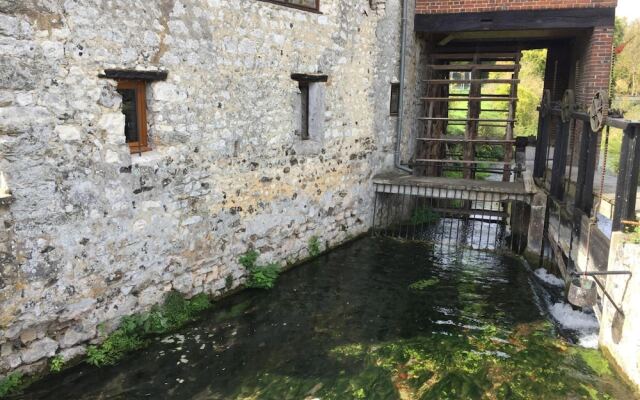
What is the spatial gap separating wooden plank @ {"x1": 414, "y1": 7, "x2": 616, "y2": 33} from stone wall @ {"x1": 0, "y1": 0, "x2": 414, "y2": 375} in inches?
95.8

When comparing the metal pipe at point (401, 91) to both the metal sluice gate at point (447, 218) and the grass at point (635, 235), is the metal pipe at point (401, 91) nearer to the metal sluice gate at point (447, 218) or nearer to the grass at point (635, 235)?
the metal sluice gate at point (447, 218)

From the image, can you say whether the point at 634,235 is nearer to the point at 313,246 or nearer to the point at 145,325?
the point at 313,246

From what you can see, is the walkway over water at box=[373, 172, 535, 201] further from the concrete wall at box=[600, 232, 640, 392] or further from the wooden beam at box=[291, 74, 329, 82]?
the concrete wall at box=[600, 232, 640, 392]

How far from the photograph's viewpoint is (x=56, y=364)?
4.64 metres

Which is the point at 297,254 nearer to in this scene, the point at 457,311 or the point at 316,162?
the point at 316,162

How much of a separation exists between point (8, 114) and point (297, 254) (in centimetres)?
454

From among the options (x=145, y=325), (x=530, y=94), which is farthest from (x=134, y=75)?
(x=530, y=94)

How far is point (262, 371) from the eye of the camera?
4.88m

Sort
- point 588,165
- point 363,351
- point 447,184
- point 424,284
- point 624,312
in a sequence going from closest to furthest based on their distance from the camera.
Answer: point 624,312, point 363,351, point 588,165, point 424,284, point 447,184

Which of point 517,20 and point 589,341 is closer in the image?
point 589,341

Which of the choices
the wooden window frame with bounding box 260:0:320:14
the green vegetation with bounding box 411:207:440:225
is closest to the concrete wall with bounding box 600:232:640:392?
the wooden window frame with bounding box 260:0:320:14

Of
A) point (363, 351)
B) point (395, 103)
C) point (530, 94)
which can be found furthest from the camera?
point (530, 94)

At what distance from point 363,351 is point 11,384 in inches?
123

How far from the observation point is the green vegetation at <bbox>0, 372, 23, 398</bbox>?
4.26m
